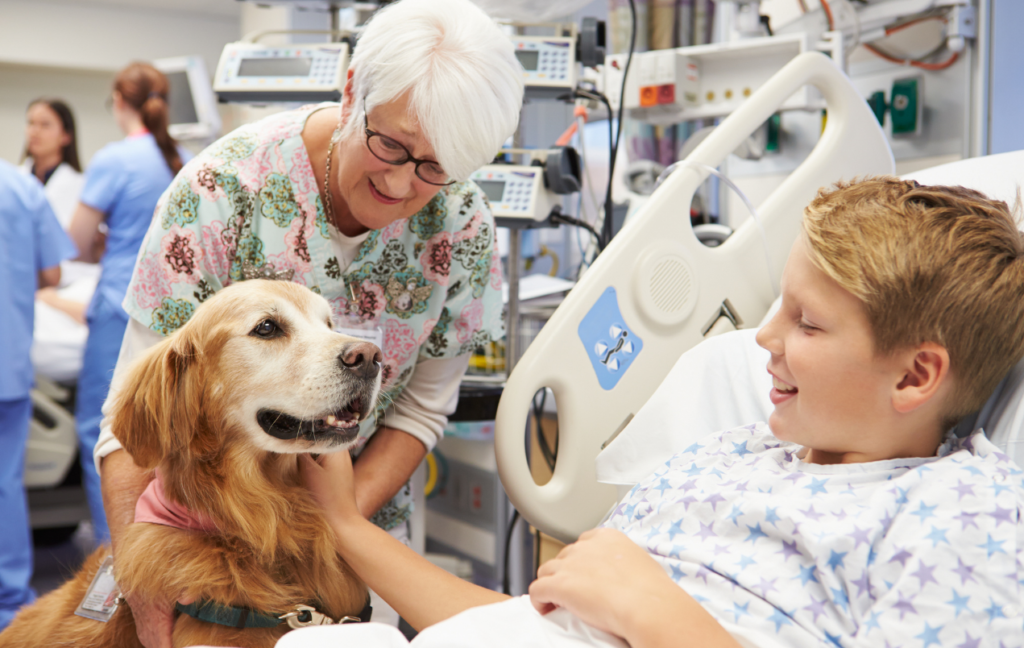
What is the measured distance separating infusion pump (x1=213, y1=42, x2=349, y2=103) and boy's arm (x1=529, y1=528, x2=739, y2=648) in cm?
166

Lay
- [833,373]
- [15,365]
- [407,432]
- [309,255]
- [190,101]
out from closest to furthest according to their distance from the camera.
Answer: [833,373] → [309,255] → [407,432] → [15,365] → [190,101]

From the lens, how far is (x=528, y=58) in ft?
6.78

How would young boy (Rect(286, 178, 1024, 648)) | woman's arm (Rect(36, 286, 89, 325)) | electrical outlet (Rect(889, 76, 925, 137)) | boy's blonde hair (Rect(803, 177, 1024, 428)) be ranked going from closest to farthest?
young boy (Rect(286, 178, 1024, 648))
boy's blonde hair (Rect(803, 177, 1024, 428))
electrical outlet (Rect(889, 76, 925, 137))
woman's arm (Rect(36, 286, 89, 325))

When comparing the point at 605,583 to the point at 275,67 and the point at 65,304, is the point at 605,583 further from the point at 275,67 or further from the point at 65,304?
the point at 65,304

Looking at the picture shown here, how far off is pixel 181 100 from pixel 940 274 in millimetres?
5338

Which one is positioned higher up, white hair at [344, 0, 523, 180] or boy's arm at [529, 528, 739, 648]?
white hair at [344, 0, 523, 180]

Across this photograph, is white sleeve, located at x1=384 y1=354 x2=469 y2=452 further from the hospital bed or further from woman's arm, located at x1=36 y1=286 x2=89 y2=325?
woman's arm, located at x1=36 y1=286 x2=89 y2=325

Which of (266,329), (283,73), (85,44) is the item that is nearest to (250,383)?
(266,329)

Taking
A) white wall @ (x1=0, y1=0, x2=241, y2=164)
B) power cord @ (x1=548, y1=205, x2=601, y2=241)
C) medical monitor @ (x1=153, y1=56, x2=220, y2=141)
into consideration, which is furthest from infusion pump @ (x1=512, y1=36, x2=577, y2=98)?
white wall @ (x1=0, y1=0, x2=241, y2=164)

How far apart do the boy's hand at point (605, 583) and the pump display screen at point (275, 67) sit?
5.76 feet

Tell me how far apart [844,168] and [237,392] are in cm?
122

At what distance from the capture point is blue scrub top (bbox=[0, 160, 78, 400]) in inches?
110

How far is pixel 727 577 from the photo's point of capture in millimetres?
880

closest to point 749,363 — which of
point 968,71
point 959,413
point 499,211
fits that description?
point 959,413
